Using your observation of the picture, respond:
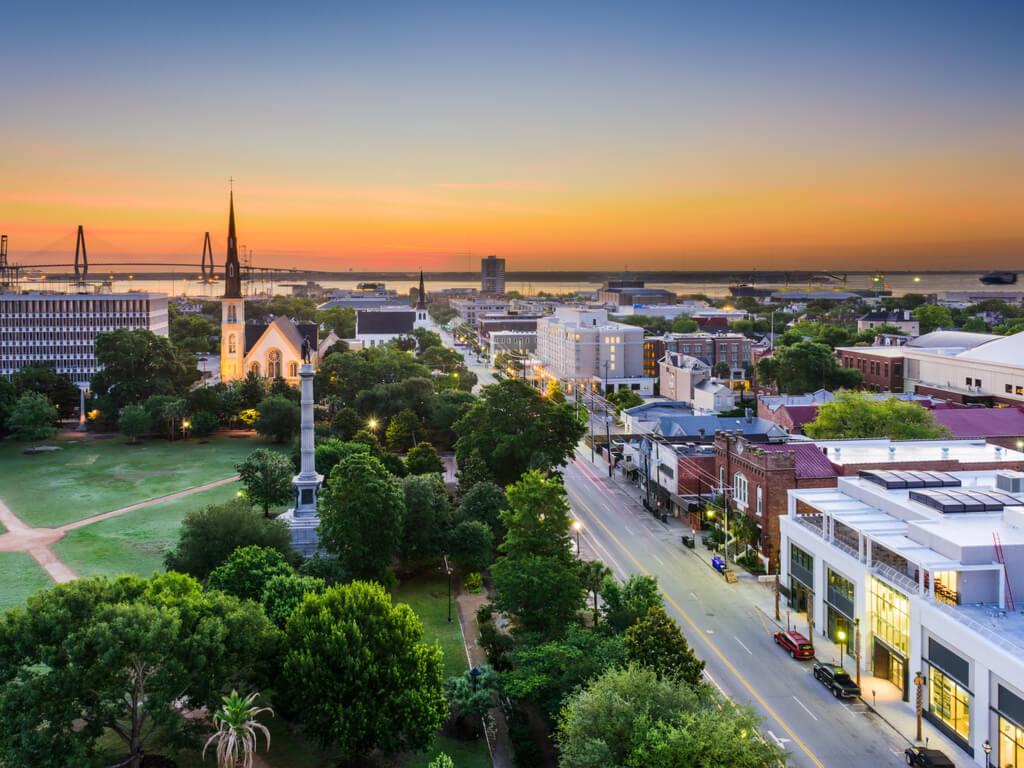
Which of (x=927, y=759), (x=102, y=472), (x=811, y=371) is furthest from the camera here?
(x=811, y=371)

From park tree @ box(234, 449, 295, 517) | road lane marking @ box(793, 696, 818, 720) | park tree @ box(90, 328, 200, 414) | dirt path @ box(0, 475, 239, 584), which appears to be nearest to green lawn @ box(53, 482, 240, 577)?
dirt path @ box(0, 475, 239, 584)

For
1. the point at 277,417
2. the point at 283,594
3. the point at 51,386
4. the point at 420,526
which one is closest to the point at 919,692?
the point at 283,594

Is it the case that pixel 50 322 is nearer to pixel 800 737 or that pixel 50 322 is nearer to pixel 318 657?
pixel 318 657

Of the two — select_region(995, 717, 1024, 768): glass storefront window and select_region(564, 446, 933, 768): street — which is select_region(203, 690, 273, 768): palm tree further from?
select_region(995, 717, 1024, 768): glass storefront window

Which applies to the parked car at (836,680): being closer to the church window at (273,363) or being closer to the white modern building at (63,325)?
the church window at (273,363)

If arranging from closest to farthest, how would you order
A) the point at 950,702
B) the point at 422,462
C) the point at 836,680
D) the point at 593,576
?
the point at 950,702 → the point at 836,680 → the point at 593,576 → the point at 422,462

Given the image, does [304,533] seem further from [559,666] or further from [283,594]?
[559,666]

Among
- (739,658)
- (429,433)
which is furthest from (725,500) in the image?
(429,433)
